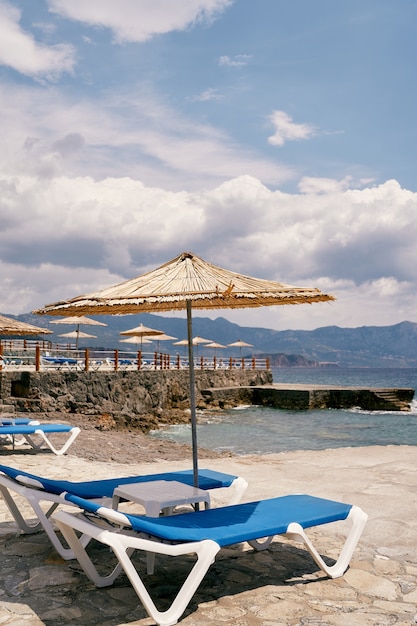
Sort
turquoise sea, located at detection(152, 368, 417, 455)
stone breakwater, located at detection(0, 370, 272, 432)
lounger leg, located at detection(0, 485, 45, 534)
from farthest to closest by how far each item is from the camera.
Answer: stone breakwater, located at detection(0, 370, 272, 432) < turquoise sea, located at detection(152, 368, 417, 455) < lounger leg, located at detection(0, 485, 45, 534)

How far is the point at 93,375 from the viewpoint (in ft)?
70.0

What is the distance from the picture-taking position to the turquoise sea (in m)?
18.9

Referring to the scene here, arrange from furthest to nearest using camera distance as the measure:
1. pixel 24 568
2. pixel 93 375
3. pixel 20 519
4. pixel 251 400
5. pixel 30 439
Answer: pixel 251 400, pixel 93 375, pixel 30 439, pixel 20 519, pixel 24 568

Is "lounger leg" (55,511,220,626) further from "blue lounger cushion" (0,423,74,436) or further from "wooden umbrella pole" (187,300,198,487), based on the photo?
"blue lounger cushion" (0,423,74,436)

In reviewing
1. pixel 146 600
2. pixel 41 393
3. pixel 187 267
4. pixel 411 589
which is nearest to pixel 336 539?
pixel 411 589

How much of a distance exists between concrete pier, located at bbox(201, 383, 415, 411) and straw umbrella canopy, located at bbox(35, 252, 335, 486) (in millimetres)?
26619

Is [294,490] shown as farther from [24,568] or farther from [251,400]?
[251,400]

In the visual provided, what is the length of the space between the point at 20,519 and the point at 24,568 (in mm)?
684

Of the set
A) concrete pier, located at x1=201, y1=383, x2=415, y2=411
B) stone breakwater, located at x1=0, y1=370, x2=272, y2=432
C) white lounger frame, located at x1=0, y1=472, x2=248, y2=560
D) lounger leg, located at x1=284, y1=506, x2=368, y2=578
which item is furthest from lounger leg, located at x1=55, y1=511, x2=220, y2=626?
concrete pier, located at x1=201, y1=383, x2=415, y2=411

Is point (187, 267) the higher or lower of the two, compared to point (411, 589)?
higher

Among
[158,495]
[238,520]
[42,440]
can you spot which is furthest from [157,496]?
[42,440]

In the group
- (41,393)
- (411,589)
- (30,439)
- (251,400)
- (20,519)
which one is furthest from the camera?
(251,400)

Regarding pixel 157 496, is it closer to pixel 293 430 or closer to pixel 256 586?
pixel 256 586

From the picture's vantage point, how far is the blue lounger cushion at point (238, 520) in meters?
3.03
